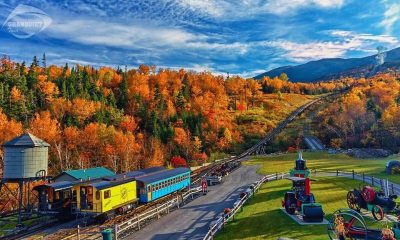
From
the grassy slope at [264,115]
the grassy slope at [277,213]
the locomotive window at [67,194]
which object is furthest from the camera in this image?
the grassy slope at [264,115]

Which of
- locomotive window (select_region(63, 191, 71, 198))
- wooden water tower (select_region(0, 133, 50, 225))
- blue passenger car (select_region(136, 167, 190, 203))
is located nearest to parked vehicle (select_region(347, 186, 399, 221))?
blue passenger car (select_region(136, 167, 190, 203))

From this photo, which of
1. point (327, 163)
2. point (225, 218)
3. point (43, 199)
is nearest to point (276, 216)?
point (225, 218)

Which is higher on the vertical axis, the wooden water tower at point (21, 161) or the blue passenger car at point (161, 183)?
the wooden water tower at point (21, 161)

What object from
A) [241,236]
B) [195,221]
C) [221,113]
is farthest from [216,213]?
[221,113]

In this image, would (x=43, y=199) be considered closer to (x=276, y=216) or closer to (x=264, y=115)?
(x=276, y=216)

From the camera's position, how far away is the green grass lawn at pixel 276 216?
2130cm

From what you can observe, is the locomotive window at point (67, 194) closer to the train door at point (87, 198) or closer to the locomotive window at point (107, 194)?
the train door at point (87, 198)

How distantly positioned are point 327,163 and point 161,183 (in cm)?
3695

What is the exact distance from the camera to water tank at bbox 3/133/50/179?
3195 cm

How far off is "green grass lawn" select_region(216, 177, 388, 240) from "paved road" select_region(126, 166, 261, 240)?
2.48 m

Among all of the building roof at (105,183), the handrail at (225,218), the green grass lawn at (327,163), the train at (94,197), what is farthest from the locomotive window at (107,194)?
the green grass lawn at (327,163)

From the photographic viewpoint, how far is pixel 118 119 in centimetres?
9688

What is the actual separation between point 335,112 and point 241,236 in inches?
3869

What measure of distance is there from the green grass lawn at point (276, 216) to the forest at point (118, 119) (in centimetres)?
3833
